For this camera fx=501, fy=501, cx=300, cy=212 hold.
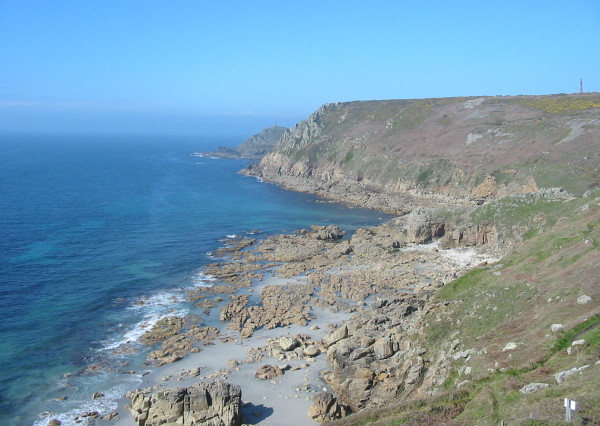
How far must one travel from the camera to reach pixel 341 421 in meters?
27.1

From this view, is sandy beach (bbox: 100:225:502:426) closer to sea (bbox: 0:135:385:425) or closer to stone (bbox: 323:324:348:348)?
stone (bbox: 323:324:348:348)

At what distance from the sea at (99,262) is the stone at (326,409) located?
14.2 meters

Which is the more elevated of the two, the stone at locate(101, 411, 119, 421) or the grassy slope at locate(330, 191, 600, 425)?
the grassy slope at locate(330, 191, 600, 425)

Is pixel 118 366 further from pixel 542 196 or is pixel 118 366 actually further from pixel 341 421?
pixel 542 196

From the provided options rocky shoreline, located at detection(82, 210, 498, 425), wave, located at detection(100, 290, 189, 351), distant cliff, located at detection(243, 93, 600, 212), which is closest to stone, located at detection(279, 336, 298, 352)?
rocky shoreline, located at detection(82, 210, 498, 425)

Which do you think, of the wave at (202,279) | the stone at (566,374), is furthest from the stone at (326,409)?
the wave at (202,279)

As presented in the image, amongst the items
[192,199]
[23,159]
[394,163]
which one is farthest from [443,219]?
[23,159]

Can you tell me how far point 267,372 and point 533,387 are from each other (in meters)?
20.7

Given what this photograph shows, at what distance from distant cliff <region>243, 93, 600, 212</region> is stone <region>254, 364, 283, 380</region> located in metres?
65.0

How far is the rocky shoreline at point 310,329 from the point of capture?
33.2 metres

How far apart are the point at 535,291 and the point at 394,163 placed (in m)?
87.4

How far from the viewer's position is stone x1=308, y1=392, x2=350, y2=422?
32.0 m

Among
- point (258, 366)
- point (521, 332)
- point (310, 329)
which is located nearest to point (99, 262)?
point (310, 329)

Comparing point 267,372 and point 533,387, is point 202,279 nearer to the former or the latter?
point 267,372
